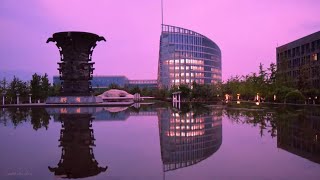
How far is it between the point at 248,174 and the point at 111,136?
9083mm

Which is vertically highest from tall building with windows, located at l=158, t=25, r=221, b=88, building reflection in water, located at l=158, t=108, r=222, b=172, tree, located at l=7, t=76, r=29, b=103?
tall building with windows, located at l=158, t=25, r=221, b=88

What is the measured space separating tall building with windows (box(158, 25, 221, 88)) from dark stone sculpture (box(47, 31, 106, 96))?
319 ft

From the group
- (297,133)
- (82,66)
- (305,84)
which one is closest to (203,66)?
(305,84)

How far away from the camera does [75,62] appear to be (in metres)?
51.3

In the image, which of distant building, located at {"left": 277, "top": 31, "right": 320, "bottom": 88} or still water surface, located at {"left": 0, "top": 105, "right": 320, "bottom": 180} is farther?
distant building, located at {"left": 277, "top": 31, "right": 320, "bottom": 88}

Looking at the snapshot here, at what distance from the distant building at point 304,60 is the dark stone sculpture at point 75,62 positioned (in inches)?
1620

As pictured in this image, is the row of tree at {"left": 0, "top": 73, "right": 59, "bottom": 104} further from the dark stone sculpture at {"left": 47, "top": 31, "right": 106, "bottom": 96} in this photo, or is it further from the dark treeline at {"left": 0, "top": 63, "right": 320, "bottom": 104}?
the dark stone sculpture at {"left": 47, "top": 31, "right": 106, "bottom": 96}

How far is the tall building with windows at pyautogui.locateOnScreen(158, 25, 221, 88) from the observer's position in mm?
151500

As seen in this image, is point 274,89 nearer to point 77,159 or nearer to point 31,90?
point 31,90

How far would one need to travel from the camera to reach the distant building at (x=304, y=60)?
244ft

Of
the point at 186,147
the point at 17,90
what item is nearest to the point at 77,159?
the point at 186,147

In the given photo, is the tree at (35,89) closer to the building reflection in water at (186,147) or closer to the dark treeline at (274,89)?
the dark treeline at (274,89)

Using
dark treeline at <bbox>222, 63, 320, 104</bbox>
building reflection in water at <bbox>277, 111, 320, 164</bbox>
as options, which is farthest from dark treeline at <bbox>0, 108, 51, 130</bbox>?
dark treeline at <bbox>222, 63, 320, 104</bbox>

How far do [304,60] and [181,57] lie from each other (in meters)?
73.3
